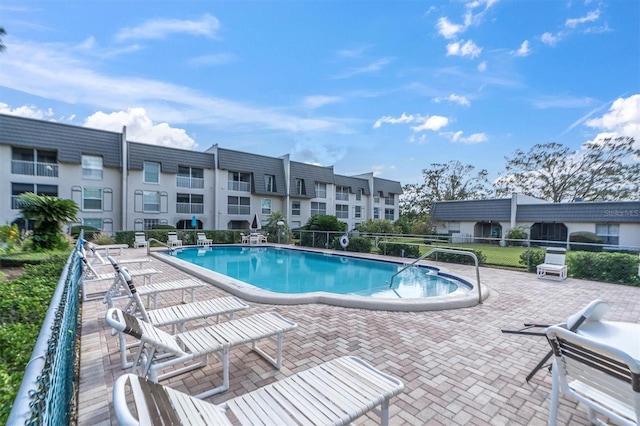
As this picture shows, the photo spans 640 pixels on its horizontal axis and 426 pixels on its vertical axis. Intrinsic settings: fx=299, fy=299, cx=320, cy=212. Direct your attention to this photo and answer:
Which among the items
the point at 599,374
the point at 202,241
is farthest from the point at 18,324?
the point at 202,241

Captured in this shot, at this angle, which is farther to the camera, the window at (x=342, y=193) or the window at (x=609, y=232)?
the window at (x=342, y=193)

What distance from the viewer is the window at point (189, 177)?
948 inches

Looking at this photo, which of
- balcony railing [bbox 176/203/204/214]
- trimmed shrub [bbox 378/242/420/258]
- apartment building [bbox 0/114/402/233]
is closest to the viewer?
trimmed shrub [bbox 378/242/420/258]

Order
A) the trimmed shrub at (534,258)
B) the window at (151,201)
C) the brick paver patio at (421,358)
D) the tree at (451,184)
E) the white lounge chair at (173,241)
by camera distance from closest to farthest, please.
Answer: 1. the brick paver patio at (421,358)
2. the trimmed shrub at (534,258)
3. the white lounge chair at (173,241)
4. the window at (151,201)
5. the tree at (451,184)

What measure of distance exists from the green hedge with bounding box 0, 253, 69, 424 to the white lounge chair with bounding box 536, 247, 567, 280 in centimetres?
1148

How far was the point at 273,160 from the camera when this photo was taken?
29062mm

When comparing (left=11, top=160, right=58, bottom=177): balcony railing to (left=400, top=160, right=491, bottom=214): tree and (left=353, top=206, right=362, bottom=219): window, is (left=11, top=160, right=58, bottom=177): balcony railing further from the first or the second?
(left=400, top=160, right=491, bottom=214): tree

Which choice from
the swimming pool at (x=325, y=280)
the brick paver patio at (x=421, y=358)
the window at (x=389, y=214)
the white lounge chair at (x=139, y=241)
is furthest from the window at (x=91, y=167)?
the window at (x=389, y=214)

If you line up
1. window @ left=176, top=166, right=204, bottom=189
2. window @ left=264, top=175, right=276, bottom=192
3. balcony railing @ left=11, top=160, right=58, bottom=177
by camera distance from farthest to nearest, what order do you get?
1. window @ left=264, top=175, right=276, bottom=192
2. window @ left=176, top=166, right=204, bottom=189
3. balcony railing @ left=11, top=160, right=58, bottom=177

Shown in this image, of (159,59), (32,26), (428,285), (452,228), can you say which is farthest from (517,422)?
(452,228)

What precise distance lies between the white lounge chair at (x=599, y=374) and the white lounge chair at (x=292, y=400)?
1160 millimetres

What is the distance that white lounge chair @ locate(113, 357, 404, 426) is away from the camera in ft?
4.95

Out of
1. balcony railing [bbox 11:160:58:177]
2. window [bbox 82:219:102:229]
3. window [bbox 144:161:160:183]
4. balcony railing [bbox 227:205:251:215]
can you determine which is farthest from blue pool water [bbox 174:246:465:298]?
balcony railing [bbox 11:160:58:177]

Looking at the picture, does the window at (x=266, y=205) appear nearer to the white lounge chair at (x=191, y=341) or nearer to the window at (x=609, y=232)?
the white lounge chair at (x=191, y=341)
